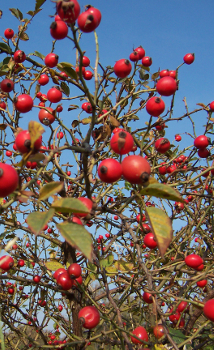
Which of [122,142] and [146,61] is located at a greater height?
[146,61]

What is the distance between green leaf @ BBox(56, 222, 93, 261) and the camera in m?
0.75

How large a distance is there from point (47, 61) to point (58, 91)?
0.98 feet

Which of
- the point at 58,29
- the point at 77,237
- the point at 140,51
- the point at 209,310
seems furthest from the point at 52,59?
the point at 209,310

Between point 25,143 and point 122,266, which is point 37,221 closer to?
point 25,143

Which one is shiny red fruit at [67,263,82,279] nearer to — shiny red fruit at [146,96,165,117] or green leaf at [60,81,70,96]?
shiny red fruit at [146,96,165,117]

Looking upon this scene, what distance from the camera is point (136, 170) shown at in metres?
1.05

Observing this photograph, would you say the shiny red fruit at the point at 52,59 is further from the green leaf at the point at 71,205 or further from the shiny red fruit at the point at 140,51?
the green leaf at the point at 71,205

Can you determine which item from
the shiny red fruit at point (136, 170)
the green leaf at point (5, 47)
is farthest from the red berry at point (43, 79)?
the shiny red fruit at point (136, 170)

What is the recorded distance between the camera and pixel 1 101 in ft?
8.79

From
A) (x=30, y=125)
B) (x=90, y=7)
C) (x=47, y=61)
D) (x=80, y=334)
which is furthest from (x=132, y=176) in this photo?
(x=80, y=334)

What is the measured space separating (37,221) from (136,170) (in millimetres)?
436

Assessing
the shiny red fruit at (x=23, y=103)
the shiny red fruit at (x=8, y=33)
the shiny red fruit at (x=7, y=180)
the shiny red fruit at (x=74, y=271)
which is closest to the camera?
the shiny red fruit at (x=7, y=180)

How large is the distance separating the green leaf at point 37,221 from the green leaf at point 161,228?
0.36 m

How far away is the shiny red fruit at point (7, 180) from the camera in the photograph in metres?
0.88
